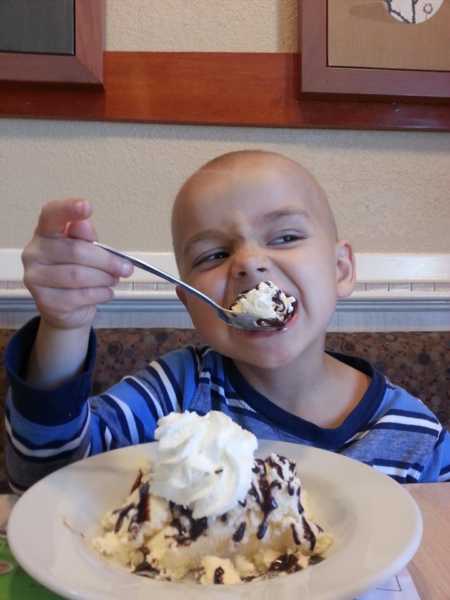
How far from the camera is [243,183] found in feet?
2.99

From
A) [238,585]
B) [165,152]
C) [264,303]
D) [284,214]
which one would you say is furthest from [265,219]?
[165,152]

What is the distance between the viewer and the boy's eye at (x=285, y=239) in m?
0.89

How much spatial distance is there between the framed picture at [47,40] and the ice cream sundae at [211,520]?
1087 mm

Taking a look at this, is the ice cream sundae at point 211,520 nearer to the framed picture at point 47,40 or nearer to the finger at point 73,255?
the finger at point 73,255

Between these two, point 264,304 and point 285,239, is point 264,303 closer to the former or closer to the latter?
point 264,304

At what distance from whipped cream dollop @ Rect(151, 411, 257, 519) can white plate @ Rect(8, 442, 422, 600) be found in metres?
0.08

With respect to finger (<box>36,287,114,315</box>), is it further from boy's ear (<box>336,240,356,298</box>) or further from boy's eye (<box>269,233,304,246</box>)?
boy's ear (<box>336,240,356,298</box>)

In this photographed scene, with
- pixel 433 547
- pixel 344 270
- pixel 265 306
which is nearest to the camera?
pixel 433 547

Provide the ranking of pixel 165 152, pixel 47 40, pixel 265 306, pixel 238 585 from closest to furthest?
pixel 238 585 < pixel 265 306 < pixel 47 40 < pixel 165 152

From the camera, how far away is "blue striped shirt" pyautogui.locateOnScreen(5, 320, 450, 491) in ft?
2.33

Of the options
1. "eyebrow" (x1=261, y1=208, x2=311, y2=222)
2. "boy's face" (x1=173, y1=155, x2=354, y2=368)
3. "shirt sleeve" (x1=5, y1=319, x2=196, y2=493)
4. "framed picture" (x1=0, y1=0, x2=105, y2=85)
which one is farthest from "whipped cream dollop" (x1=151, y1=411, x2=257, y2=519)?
"framed picture" (x1=0, y1=0, x2=105, y2=85)

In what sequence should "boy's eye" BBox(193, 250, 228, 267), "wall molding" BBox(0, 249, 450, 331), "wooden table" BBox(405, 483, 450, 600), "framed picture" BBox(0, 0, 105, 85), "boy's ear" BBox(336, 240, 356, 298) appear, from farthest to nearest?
"wall molding" BBox(0, 249, 450, 331)
"framed picture" BBox(0, 0, 105, 85)
"boy's ear" BBox(336, 240, 356, 298)
"boy's eye" BBox(193, 250, 228, 267)
"wooden table" BBox(405, 483, 450, 600)

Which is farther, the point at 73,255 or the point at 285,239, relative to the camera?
the point at 285,239

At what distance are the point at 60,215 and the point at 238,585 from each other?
0.39 meters
